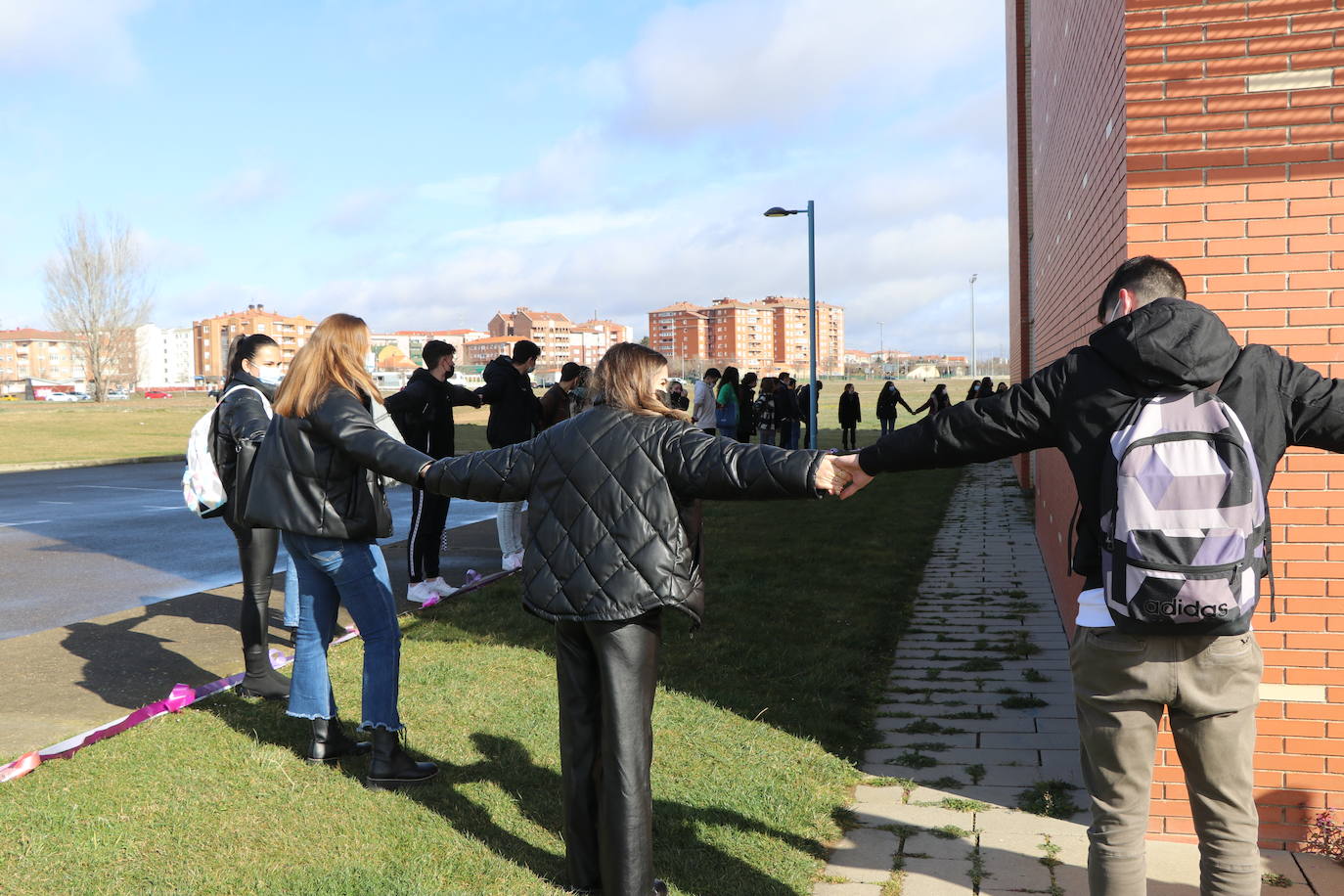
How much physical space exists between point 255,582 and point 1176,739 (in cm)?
450

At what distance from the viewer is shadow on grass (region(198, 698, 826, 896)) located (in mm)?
3697

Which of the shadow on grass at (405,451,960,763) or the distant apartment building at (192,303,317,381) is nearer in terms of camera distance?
the shadow on grass at (405,451,960,763)


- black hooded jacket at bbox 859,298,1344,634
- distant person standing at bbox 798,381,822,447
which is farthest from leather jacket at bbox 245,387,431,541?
distant person standing at bbox 798,381,822,447

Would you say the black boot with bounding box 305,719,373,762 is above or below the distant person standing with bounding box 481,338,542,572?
below

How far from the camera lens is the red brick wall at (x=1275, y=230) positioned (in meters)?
3.71

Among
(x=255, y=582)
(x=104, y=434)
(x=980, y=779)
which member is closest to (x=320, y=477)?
(x=255, y=582)

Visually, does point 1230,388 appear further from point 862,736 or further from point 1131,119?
point 862,736

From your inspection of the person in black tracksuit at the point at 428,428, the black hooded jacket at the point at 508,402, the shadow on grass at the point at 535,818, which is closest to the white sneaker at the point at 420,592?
the person in black tracksuit at the point at 428,428

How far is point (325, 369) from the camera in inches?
177

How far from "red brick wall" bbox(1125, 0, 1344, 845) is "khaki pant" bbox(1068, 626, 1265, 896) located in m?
1.25

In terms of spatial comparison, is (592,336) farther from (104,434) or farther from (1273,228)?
(1273,228)

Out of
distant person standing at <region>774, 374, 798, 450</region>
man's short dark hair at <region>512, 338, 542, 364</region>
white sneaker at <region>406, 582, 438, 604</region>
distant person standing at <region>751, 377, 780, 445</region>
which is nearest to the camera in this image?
white sneaker at <region>406, 582, 438, 604</region>

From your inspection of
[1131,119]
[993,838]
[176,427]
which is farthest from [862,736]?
[176,427]

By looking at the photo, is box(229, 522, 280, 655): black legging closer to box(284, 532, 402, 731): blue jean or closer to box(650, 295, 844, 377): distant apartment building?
box(284, 532, 402, 731): blue jean
